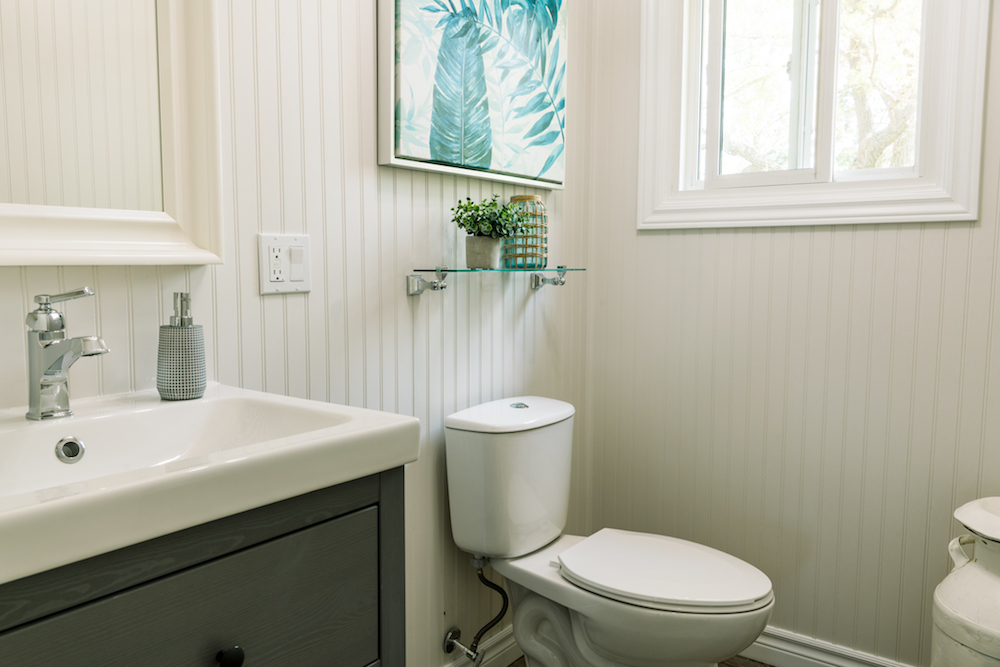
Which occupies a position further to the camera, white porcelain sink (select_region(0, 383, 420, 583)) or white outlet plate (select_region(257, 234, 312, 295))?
white outlet plate (select_region(257, 234, 312, 295))

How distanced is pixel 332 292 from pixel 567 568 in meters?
0.77

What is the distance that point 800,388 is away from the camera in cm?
178

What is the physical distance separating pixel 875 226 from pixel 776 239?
23 cm

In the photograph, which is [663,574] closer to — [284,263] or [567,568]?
[567,568]

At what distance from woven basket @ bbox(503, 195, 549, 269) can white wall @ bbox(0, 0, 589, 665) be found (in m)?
0.10

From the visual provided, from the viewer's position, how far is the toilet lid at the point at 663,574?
133 centimetres

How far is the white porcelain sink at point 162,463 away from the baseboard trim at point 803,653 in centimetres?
144

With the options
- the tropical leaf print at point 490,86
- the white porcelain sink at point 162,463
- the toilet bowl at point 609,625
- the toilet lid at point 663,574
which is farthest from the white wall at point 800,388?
the white porcelain sink at point 162,463

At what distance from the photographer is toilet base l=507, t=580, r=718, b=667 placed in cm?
146

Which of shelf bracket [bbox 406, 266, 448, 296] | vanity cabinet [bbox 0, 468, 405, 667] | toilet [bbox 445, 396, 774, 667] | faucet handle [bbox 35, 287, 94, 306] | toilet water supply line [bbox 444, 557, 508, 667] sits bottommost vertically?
toilet water supply line [bbox 444, 557, 508, 667]

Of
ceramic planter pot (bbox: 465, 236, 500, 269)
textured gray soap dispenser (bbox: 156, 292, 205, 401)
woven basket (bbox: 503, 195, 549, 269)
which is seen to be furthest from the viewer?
woven basket (bbox: 503, 195, 549, 269)

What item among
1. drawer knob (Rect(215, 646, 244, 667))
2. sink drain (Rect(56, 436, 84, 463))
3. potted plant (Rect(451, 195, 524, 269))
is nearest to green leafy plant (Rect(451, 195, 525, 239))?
potted plant (Rect(451, 195, 524, 269))

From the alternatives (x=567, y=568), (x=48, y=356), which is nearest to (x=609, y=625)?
(x=567, y=568)

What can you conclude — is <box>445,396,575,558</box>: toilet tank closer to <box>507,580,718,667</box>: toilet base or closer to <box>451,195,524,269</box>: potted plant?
<box>507,580,718,667</box>: toilet base
